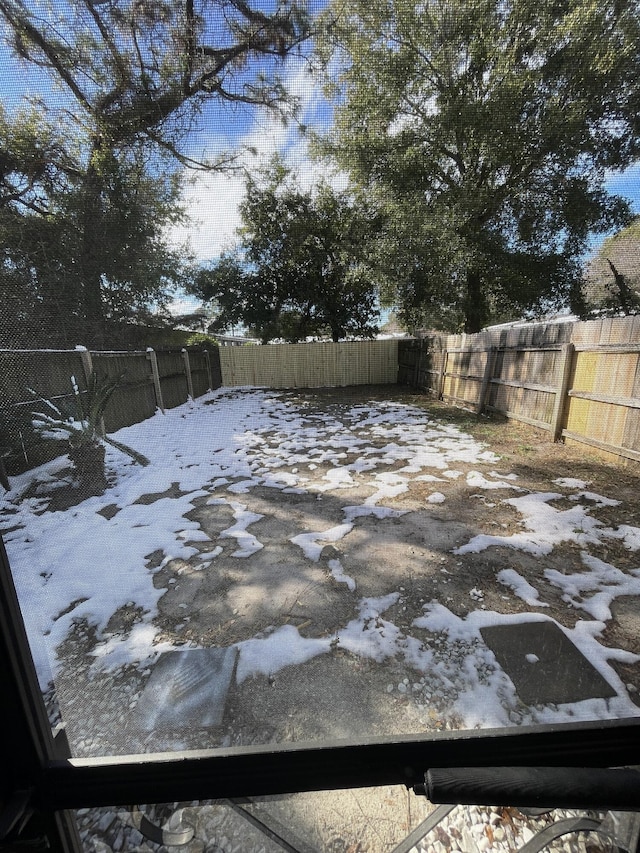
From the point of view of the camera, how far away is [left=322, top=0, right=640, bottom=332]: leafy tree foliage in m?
0.41

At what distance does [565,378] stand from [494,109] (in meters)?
2.12

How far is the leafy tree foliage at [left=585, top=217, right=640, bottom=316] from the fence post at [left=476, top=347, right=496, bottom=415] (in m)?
2.71

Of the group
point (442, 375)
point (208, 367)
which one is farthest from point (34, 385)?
point (442, 375)

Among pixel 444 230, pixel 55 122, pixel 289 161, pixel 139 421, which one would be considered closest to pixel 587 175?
pixel 444 230

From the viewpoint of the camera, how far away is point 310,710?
1.81ft

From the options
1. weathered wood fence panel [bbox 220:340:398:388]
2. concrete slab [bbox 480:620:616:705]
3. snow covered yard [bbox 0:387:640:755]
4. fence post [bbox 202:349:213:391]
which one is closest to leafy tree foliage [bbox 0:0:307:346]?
snow covered yard [bbox 0:387:640:755]

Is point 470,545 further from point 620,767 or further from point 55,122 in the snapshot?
point 55,122

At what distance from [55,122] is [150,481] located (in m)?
1.62

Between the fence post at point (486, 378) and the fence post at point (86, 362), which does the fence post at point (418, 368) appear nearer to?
the fence post at point (486, 378)

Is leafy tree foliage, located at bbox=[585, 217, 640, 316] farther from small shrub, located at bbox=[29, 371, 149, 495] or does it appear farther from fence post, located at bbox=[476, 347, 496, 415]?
fence post, located at bbox=[476, 347, 496, 415]

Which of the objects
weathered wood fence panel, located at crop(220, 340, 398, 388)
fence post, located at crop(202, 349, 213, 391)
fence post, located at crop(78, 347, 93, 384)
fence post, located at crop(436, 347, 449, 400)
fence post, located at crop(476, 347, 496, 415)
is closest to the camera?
fence post, located at crop(78, 347, 93, 384)

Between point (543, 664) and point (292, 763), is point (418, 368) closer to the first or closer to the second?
point (543, 664)

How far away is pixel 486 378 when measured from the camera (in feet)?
10.6

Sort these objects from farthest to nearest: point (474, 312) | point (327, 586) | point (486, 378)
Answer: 1. point (486, 378)
2. point (474, 312)
3. point (327, 586)
